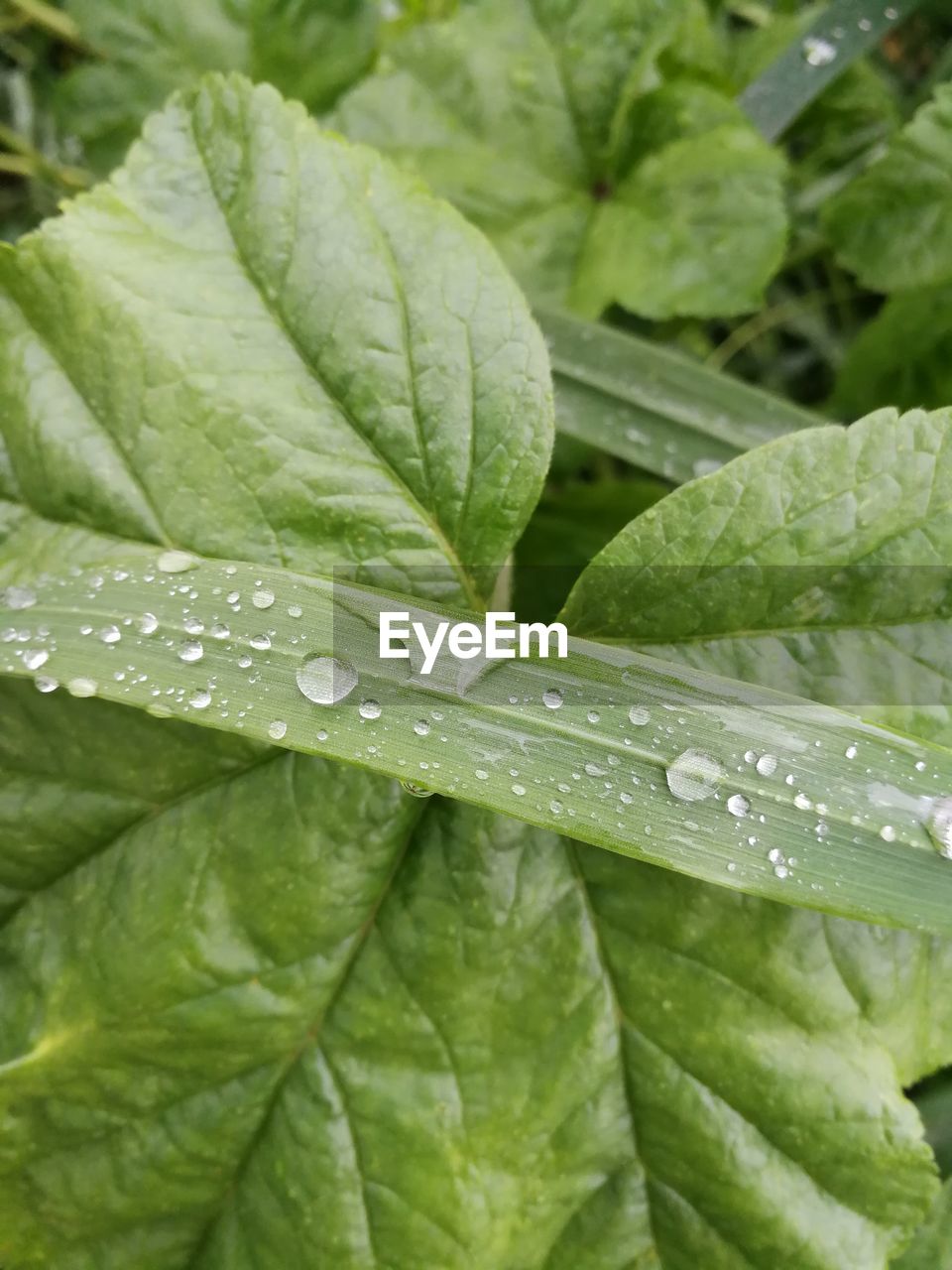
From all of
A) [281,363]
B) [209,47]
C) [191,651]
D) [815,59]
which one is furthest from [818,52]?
[191,651]

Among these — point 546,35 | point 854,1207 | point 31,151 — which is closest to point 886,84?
point 546,35

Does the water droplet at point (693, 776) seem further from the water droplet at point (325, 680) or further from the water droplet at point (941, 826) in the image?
the water droplet at point (325, 680)

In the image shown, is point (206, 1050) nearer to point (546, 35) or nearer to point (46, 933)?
point (46, 933)

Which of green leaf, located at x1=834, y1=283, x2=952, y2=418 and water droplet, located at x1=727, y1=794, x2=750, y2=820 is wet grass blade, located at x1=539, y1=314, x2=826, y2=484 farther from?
water droplet, located at x1=727, y1=794, x2=750, y2=820

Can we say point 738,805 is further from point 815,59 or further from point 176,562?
point 815,59

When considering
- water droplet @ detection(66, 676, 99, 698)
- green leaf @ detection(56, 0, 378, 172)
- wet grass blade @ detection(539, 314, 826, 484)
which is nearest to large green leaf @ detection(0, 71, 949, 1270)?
water droplet @ detection(66, 676, 99, 698)

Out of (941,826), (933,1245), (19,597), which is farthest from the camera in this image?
(933,1245)

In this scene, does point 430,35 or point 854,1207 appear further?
point 430,35
